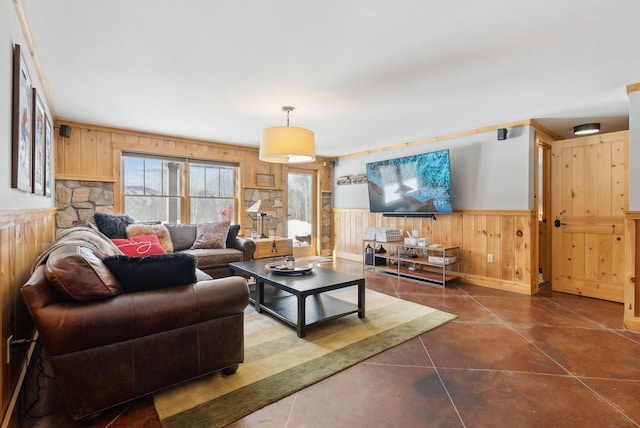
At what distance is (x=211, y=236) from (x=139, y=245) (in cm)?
104

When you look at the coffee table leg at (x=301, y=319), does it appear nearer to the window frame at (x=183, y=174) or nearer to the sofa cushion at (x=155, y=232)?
the sofa cushion at (x=155, y=232)

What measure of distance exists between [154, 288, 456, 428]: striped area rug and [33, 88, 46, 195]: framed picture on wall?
1.90m

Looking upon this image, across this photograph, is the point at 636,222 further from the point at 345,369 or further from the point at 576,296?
the point at 345,369

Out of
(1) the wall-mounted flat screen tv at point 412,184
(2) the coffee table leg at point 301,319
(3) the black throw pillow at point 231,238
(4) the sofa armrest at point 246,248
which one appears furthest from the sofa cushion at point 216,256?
(1) the wall-mounted flat screen tv at point 412,184

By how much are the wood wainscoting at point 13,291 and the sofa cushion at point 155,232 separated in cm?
166

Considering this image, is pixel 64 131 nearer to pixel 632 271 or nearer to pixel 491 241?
pixel 491 241

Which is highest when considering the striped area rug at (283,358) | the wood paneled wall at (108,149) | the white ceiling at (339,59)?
the white ceiling at (339,59)

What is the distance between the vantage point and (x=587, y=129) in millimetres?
4008

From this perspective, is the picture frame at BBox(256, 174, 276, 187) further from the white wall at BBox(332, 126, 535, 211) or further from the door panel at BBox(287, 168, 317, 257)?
the white wall at BBox(332, 126, 535, 211)

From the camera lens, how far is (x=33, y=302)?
1389mm

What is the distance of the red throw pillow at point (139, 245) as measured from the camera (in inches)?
132

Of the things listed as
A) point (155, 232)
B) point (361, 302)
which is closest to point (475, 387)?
point (361, 302)

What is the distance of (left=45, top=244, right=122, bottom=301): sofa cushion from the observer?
1442mm

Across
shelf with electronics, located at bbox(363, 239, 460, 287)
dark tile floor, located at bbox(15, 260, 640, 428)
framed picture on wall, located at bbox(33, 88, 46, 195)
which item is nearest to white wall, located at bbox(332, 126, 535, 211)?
shelf with electronics, located at bbox(363, 239, 460, 287)
